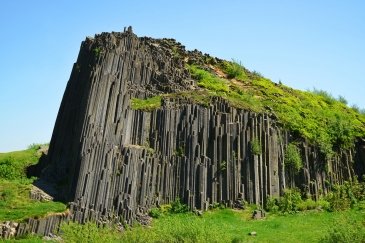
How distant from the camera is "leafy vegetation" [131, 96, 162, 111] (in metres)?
32.6

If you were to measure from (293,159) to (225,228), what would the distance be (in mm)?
10200

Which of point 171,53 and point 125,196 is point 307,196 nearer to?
point 125,196

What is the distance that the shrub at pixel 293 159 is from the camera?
108 ft

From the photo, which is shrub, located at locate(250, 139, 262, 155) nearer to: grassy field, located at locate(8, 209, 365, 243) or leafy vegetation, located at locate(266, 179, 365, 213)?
leafy vegetation, located at locate(266, 179, 365, 213)

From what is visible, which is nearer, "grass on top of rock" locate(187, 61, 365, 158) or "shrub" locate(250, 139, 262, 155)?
"shrub" locate(250, 139, 262, 155)

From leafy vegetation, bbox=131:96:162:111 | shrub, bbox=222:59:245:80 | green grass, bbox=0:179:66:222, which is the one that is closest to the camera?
green grass, bbox=0:179:66:222

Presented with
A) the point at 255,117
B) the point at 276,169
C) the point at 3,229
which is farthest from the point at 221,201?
the point at 3,229

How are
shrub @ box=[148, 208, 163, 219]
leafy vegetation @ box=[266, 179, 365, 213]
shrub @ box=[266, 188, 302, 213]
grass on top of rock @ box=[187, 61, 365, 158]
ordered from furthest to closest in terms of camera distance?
1. grass on top of rock @ box=[187, 61, 365, 158]
2. leafy vegetation @ box=[266, 179, 365, 213]
3. shrub @ box=[266, 188, 302, 213]
4. shrub @ box=[148, 208, 163, 219]

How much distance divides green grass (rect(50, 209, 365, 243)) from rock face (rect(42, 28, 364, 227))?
6.55 feet

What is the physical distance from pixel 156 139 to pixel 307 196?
36.2 feet

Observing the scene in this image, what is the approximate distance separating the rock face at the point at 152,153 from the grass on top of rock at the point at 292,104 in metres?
1.26

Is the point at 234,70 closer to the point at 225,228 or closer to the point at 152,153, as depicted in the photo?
the point at 152,153

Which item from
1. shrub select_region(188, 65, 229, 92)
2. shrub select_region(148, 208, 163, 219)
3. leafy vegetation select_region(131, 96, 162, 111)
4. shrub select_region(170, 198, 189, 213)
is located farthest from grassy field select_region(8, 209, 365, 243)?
shrub select_region(188, 65, 229, 92)

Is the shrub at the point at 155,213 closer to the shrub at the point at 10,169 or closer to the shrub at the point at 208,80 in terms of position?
the shrub at the point at 10,169
